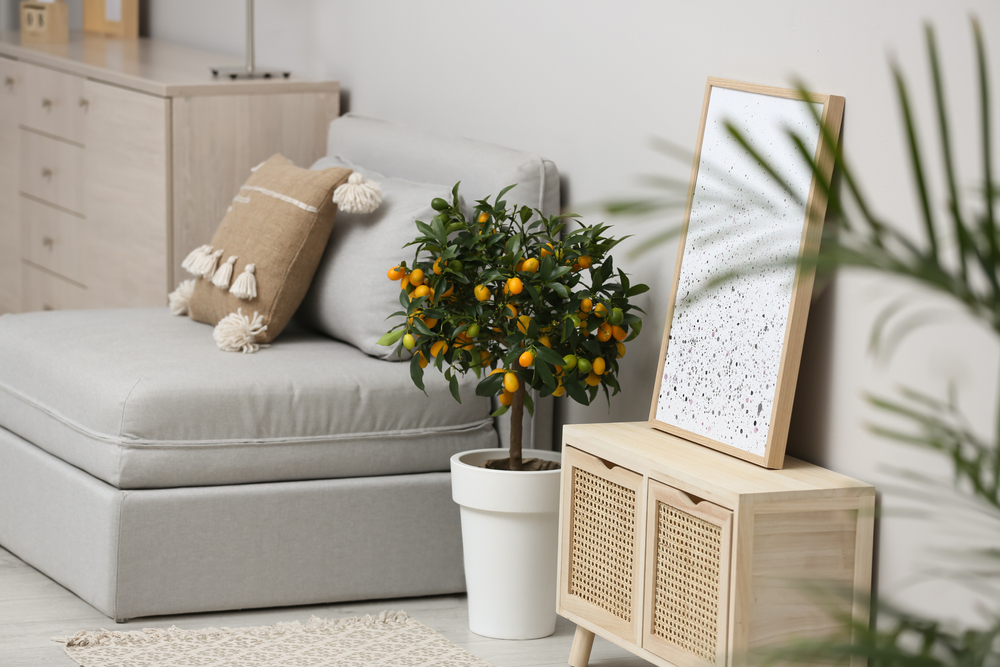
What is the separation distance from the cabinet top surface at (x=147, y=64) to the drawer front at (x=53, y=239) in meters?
0.45

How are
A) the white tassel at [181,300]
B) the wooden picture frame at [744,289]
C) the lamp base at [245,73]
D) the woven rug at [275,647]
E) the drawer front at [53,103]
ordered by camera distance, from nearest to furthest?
the wooden picture frame at [744,289] < the woven rug at [275,647] < the white tassel at [181,300] < the lamp base at [245,73] < the drawer front at [53,103]

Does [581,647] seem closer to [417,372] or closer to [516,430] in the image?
[516,430]

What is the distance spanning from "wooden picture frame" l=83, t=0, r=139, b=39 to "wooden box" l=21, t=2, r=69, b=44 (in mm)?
299

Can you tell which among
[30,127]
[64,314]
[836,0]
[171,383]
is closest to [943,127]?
[836,0]

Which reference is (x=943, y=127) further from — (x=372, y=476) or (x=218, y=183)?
(x=218, y=183)

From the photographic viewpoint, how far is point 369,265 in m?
2.65

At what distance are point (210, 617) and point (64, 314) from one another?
857 millimetres

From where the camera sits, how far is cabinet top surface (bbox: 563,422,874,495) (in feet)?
6.15

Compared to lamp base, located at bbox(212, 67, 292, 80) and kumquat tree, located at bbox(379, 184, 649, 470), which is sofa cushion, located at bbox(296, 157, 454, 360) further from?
lamp base, located at bbox(212, 67, 292, 80)

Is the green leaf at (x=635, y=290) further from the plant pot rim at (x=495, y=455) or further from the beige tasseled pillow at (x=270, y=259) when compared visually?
the beige tasseled pillow at (x=270, y=259)

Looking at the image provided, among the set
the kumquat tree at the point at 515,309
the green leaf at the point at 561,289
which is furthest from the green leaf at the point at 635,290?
the green leaf at the point at 561,289

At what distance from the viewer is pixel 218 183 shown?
3.32m

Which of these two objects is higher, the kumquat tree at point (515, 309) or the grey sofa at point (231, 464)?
the kumquat tree at point (515, 309)

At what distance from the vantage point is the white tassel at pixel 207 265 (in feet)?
9.12
